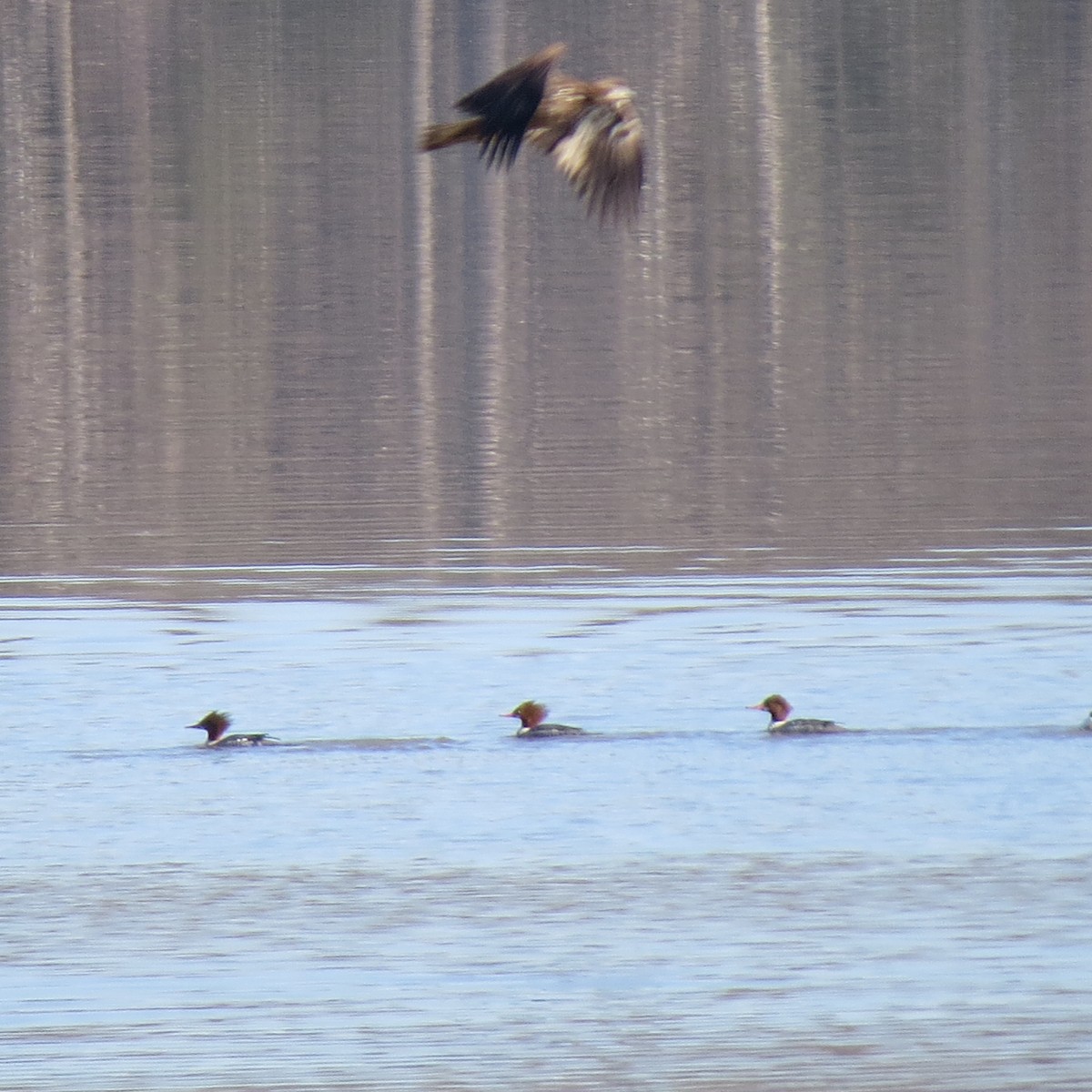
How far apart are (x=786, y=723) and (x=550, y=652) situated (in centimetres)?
199

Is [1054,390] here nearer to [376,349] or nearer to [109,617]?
[376,349]

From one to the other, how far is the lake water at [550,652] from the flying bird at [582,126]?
215 centimetres

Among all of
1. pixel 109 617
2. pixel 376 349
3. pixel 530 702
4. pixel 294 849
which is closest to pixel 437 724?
pixel 530 702

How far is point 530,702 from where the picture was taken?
11.4 m

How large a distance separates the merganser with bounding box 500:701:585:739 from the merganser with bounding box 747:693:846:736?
722 mm

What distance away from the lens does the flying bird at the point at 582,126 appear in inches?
363

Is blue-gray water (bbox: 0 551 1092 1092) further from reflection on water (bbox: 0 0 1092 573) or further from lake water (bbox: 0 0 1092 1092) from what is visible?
reflection on water (bbox: 0 0 1092 573)

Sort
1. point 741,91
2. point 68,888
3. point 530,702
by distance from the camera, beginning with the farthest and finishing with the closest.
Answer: point 741,91, point 530,702, point 68,888

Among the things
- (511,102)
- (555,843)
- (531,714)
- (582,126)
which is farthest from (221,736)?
(511,102)

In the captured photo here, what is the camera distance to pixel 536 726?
1108 cm

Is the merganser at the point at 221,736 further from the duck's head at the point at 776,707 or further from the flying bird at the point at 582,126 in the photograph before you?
the flying bird at the point at 582,126

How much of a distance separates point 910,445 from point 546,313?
320 inches

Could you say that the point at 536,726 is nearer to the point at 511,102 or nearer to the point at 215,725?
the point at 215,725

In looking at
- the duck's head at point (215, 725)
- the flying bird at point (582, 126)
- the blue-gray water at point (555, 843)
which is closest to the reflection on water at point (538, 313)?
the blue-gray water at point (555, 843)
